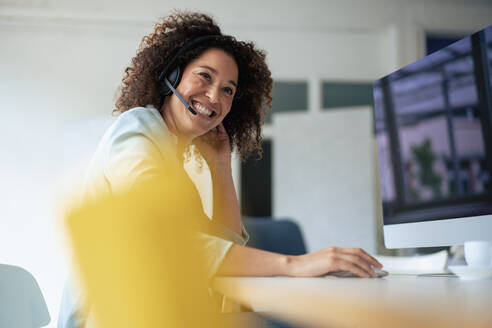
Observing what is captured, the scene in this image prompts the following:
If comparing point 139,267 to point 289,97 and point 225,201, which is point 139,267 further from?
point 289,97

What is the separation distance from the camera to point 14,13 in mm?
4473

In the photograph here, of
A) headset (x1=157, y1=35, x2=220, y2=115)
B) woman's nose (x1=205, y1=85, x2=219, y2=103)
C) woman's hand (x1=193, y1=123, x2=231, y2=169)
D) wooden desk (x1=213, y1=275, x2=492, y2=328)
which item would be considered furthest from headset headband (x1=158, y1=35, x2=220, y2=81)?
wooden desk (x1=213, y1=275, x2=492, y2=328)

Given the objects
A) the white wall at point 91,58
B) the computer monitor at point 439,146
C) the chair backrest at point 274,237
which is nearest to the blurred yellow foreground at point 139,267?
the computer monitor at point 439,146

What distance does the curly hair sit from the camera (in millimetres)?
1414

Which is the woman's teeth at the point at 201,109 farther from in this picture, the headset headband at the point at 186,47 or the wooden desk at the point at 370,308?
the wooden desk at the point at 370,308

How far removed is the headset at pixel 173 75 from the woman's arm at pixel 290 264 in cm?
62

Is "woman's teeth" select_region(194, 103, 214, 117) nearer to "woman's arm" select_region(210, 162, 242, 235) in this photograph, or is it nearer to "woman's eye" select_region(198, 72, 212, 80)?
"woman's eye" select_region(198, 72, 212, 80)

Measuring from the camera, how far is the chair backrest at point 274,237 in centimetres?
181

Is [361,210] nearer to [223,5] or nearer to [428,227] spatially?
[223,5]

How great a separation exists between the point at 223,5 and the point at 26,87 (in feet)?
6.70

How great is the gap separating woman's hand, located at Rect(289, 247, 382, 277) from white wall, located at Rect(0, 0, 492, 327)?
12.3 feet

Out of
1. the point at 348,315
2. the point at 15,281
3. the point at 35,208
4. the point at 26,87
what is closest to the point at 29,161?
the point at 35,208

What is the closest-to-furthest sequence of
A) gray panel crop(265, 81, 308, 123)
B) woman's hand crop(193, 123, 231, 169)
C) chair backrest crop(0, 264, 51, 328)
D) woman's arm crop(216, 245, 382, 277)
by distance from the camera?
woman's arm crop(216, 245, 382, 277) → chair backrest crop(0, 264, 51, 328) → woman's hand crop(193, 123, 231, 169) → gray panel crop(265, 81, 308, 123)

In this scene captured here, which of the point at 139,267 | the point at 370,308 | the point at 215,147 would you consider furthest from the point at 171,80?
the point at 370,308
